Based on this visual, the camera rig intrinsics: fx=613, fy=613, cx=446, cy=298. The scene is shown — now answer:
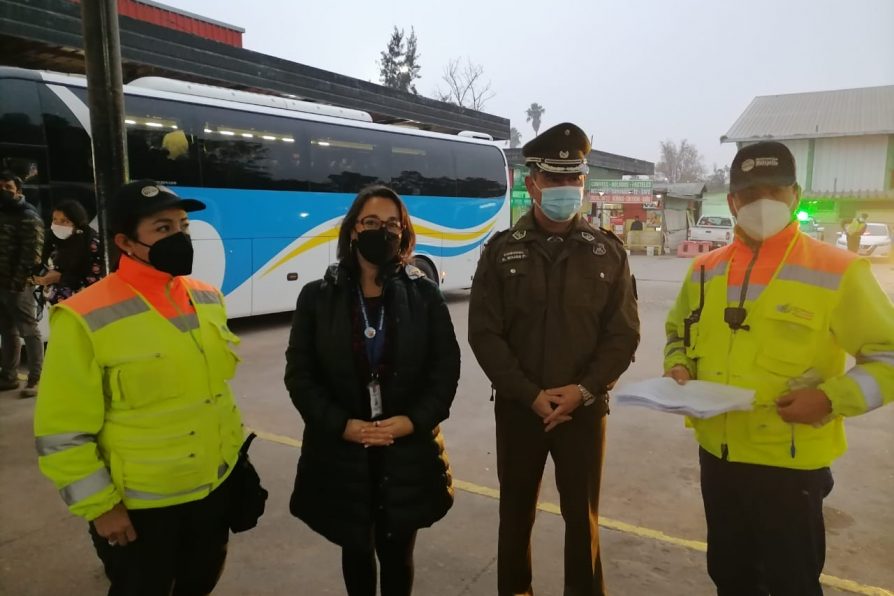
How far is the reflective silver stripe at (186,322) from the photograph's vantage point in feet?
6.60

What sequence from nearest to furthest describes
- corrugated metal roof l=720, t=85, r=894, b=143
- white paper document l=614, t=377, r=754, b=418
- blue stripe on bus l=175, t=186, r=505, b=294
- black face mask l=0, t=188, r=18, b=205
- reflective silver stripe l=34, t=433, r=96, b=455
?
reflective silver stripe l=34, t=433, r=96, b=455 < white paper document l=614, t=377, r=754, b=418 < black face mask l=0, t=188, r=18, b=205 < blue stripe on bus l=175, t=186, r=505, b=294 < corrugated metal roof l=720, t=85, r=894, b=143

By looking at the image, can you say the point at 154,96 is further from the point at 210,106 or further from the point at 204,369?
the point at 204,369

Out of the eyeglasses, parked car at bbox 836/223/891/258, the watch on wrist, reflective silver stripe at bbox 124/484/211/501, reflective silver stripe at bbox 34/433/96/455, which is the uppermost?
the eyeglasses

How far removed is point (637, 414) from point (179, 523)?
4168 millimetres

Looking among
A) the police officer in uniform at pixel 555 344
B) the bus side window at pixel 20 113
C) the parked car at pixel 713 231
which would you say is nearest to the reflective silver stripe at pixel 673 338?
the police officer in uniform at pixel 555 344

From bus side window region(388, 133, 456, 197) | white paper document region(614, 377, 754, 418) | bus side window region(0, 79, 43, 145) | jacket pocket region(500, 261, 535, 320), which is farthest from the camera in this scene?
bus side window region(388, 133, 456, 197)

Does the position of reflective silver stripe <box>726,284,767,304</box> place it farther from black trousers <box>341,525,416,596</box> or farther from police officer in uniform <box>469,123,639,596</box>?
black trousers <box>341,525,416,596</box>

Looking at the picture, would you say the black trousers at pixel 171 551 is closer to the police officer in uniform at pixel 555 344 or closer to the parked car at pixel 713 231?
the police officer in uniform at pixel 555 344

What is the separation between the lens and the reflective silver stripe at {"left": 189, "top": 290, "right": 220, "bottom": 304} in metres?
2.15

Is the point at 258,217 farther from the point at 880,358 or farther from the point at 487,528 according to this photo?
the point at 880,358

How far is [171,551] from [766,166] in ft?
7.92

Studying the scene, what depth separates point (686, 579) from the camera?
286 cm

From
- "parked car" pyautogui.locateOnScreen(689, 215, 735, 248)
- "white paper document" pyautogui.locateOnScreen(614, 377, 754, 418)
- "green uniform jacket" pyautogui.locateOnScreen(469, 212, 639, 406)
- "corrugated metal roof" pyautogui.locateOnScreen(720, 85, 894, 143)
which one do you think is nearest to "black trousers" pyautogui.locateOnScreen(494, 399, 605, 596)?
"green uniform jacket" pyautogui.locateOnScreen(469, 212, 639, 406)

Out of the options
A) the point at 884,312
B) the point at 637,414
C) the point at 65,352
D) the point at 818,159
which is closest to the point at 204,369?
the point at 65,352
